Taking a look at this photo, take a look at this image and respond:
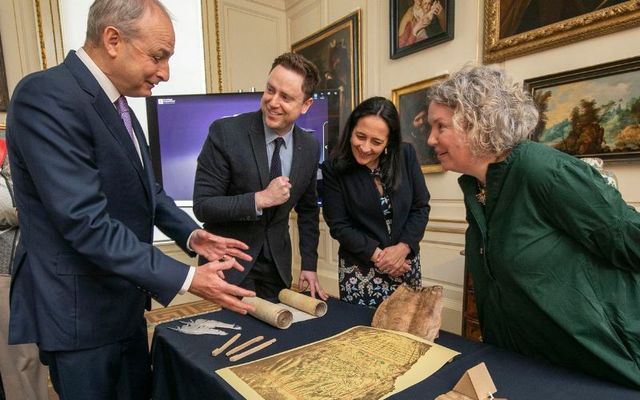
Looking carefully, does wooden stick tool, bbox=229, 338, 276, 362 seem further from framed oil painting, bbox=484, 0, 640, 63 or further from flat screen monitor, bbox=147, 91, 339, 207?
framed oil painting, bbox=484, 0, 640, 63

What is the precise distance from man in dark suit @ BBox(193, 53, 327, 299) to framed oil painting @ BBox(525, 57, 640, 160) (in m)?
2.08

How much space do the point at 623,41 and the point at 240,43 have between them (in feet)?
14.4

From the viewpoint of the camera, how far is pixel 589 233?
1107 millimetres

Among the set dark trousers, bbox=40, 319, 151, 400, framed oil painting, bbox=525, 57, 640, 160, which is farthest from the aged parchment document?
framed oil painting, bbox=525, 57, 640, 160

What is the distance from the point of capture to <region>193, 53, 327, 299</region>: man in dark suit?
1865 millimetres

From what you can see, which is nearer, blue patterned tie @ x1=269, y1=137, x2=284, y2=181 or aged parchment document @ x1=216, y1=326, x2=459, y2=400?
aged parchment document @ x1=216, y1=326, x2=459, y2=400

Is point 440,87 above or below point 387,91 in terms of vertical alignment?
below

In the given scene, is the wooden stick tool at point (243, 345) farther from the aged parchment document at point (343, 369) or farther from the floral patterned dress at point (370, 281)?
the floral patterned dress at point (370, 281)

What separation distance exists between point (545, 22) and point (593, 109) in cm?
80

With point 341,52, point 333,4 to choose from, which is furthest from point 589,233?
point 333,4

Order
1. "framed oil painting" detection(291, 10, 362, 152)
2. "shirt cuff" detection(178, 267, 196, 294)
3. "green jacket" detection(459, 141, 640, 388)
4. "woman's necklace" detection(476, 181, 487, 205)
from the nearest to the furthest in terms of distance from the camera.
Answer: "green jacket" detection(459, 141, 640, 388)
"shirt cuff" detection(178, 267, 196, 294)
"woman's necklace" detection(476, 181, 487, 205)
"framed oil painting" detection(291, 10, 362, 152)

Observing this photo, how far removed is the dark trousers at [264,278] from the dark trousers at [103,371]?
0.58 metres

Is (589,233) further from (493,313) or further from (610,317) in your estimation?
(493,313)

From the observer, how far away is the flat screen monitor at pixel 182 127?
403 centimetres
